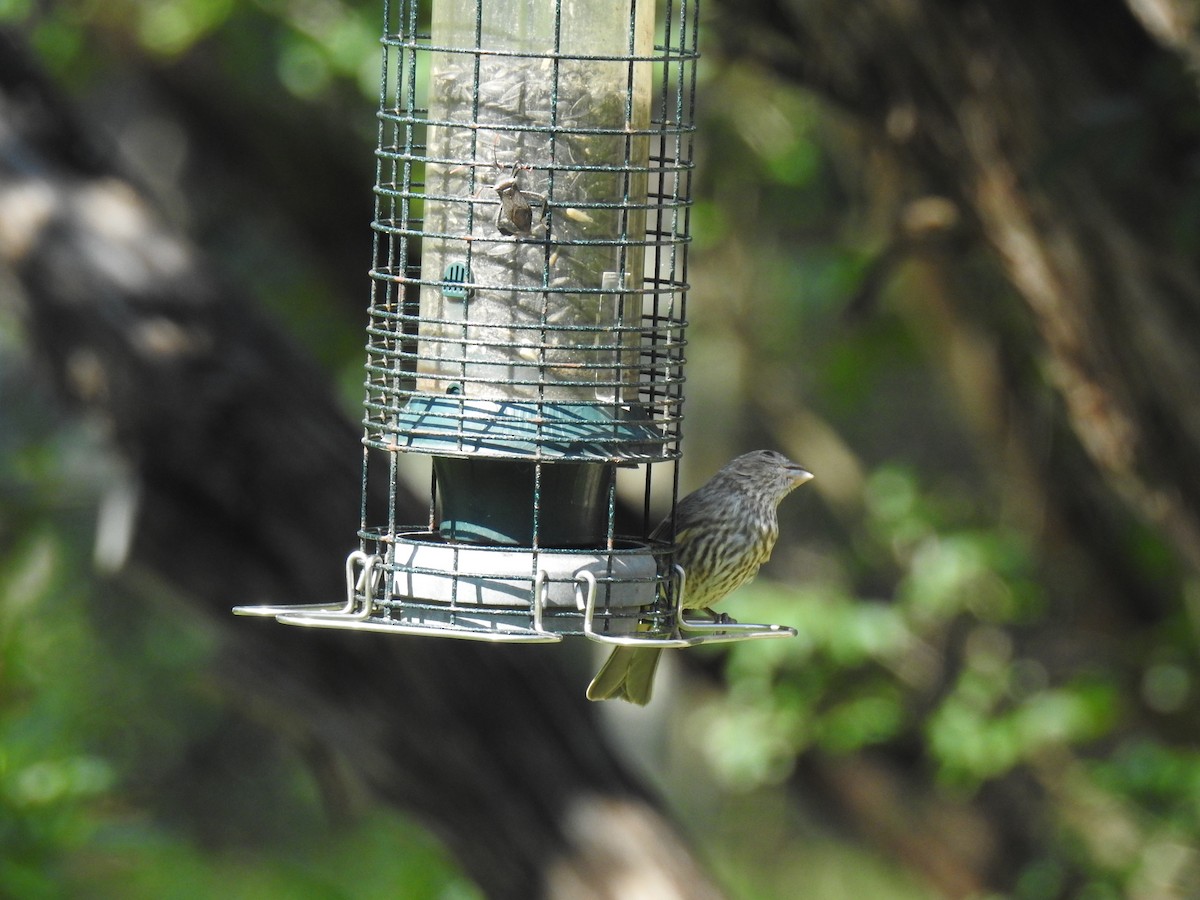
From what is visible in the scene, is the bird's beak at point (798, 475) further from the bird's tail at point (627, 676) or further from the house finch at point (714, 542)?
the bird's tail at point (627, 676)

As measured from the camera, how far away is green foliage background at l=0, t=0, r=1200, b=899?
25.3 ft

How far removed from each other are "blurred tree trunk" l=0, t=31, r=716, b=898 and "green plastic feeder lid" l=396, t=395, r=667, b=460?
2614 mm

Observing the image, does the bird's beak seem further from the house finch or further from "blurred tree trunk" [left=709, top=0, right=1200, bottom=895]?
"blurred tree trunk" [left=709, top=0, right=1200, bottom=895]

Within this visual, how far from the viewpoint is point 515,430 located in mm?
3691

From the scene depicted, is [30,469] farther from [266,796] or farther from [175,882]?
[266,796]

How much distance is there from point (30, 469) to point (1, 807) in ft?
11.1

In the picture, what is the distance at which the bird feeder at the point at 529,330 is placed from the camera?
143 inches

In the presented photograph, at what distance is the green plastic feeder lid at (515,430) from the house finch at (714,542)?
457 millimetres

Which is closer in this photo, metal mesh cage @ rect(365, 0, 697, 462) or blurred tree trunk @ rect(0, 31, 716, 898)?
metal mesh cage @ rect(365, 0, 697, 462)

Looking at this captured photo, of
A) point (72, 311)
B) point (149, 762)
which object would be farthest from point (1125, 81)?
point (149, 762)

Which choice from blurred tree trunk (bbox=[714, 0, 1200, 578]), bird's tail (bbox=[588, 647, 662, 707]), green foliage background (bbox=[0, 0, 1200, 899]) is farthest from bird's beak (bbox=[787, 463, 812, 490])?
green foliage background (bbox=[0, 0, 1200, 899])

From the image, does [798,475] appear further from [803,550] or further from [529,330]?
[803,550]

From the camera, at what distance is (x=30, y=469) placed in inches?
327

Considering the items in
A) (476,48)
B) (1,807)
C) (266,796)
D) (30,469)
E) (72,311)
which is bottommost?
(266,796)
